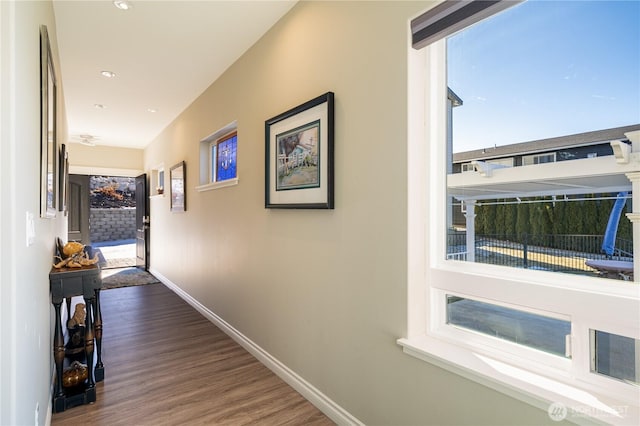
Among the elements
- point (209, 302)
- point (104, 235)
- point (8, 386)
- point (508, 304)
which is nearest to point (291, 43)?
point (508, 304)

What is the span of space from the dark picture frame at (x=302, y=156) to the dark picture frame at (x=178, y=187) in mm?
2574

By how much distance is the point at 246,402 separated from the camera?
2188 mm

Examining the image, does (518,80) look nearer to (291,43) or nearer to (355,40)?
(355,40)

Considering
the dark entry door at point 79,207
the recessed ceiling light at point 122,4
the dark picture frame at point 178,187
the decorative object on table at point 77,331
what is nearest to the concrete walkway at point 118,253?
the dark entry door at point 79,207

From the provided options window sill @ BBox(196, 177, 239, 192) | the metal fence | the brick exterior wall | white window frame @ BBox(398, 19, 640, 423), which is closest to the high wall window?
window sill @ BBox(196, 177, 239, 192)

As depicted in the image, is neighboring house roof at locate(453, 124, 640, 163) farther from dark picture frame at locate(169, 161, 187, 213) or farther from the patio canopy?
dark picture frame at locate(169, 161, 187, 213)

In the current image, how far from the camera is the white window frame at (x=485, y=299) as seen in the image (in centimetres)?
105

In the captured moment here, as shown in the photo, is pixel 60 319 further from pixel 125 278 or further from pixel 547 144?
pixel 125 278

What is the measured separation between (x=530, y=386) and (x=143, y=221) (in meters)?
7.09

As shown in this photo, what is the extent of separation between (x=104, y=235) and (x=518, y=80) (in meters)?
13.5

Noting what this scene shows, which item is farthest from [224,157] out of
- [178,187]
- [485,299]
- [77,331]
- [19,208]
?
[485,299]

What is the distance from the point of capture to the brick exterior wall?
11.6m

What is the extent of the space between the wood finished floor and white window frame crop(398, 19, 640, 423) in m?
1.01

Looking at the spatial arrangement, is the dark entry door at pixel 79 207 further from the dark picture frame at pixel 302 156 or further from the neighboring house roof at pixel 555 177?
the neighboring house roof at pixel 555 177
